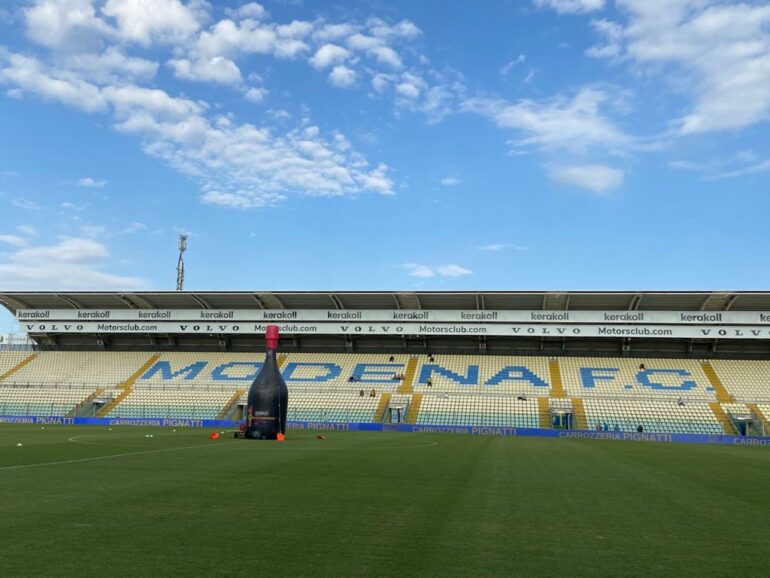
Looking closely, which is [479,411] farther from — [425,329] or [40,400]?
[40,400]

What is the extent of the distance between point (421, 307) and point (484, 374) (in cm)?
756

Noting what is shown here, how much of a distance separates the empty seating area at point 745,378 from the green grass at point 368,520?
32372 millimetres

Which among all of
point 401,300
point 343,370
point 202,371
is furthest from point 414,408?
point 202,371

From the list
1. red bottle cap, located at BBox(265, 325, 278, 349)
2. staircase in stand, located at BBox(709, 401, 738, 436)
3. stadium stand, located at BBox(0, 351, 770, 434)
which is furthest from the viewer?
stadium stand, located at BBox(0, 351, 770, 434)

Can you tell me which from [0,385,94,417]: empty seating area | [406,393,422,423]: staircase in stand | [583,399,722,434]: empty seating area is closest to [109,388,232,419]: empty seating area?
[0,385,94,417]: empty seating area

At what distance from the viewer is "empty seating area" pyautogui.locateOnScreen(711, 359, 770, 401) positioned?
1706 inches

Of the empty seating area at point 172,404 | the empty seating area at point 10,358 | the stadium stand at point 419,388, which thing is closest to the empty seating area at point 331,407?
the stadium stand at point 419,388

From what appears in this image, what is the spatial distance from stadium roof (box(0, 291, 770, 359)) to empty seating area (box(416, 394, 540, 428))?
8.29 metres

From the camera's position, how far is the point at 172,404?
45062mm

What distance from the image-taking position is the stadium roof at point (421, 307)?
48.3m

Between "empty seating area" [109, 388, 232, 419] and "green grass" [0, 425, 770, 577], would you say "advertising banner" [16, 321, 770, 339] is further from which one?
"green grass" [0, 425, 770, 577]

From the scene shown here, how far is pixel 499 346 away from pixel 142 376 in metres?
29.0

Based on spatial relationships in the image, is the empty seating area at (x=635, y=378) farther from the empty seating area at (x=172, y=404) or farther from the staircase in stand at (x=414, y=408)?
the empty seating area at (x=172, y=404)

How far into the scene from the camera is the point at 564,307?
49.9m
